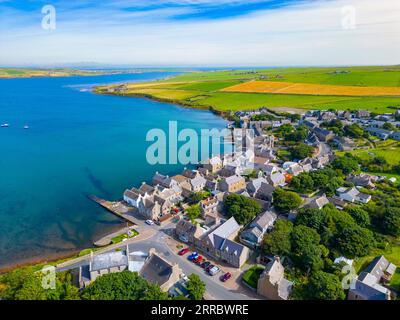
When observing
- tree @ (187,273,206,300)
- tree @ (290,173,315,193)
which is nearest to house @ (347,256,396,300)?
tree @ (187,273,206,300)

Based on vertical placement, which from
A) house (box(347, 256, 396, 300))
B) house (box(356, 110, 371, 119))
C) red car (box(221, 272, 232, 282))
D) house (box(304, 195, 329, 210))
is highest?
house (box(356, 110, 371, 119))

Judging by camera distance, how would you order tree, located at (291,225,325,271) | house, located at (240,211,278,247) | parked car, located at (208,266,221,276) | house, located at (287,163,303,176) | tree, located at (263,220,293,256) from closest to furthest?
tree, located at (291,225,325,271) → parked car, located at (208,266,221,276) → tree, located at (263,220,293,256) → house, located at (240,211,278,247) → house, located at (287,163,303,176)

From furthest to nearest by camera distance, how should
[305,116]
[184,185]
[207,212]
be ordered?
[305,116], [184,185], [207,212]

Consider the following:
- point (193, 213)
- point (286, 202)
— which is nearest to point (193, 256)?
point (193, 213)

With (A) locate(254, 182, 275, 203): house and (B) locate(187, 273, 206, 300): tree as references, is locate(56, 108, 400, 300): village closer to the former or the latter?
(A) locate(254, 182, 275, 203): house

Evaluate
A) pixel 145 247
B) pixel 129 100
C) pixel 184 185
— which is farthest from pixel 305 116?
pixel 129 100
